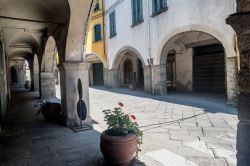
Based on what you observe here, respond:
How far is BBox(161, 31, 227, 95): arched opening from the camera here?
10.0 meters

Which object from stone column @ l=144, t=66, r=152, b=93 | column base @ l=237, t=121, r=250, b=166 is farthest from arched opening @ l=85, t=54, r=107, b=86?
column base @ l=237, t=121, r=250, b=166

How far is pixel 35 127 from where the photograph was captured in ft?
17.3

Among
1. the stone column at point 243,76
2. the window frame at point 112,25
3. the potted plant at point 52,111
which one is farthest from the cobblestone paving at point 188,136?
the window frame at point 112,25

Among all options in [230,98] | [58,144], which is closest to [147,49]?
[230,98]

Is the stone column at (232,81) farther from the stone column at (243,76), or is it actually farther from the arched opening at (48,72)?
the arched opening at (48,72)

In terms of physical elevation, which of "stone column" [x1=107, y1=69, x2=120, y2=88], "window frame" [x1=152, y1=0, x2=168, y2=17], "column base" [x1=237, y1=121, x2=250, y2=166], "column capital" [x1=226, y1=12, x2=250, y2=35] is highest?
"window frame" [x1=152, y1=0, x2=168, y2=17]

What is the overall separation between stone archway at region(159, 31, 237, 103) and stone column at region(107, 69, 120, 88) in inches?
205

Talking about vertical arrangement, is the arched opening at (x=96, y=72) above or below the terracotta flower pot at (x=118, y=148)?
above

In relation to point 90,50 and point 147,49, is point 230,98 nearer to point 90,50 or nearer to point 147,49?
point 147,49

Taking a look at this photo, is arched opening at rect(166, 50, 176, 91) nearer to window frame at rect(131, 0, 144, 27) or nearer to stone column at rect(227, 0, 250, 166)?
window frame at rect(131, 0, 144, 27)

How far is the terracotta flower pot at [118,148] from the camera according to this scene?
9.18 ft

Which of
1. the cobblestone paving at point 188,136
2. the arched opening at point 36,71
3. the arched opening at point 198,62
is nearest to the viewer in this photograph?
the cobblestone paving at point 188,136

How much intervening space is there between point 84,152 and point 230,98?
5817 millimetres

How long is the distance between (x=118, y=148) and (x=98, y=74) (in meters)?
17.7
